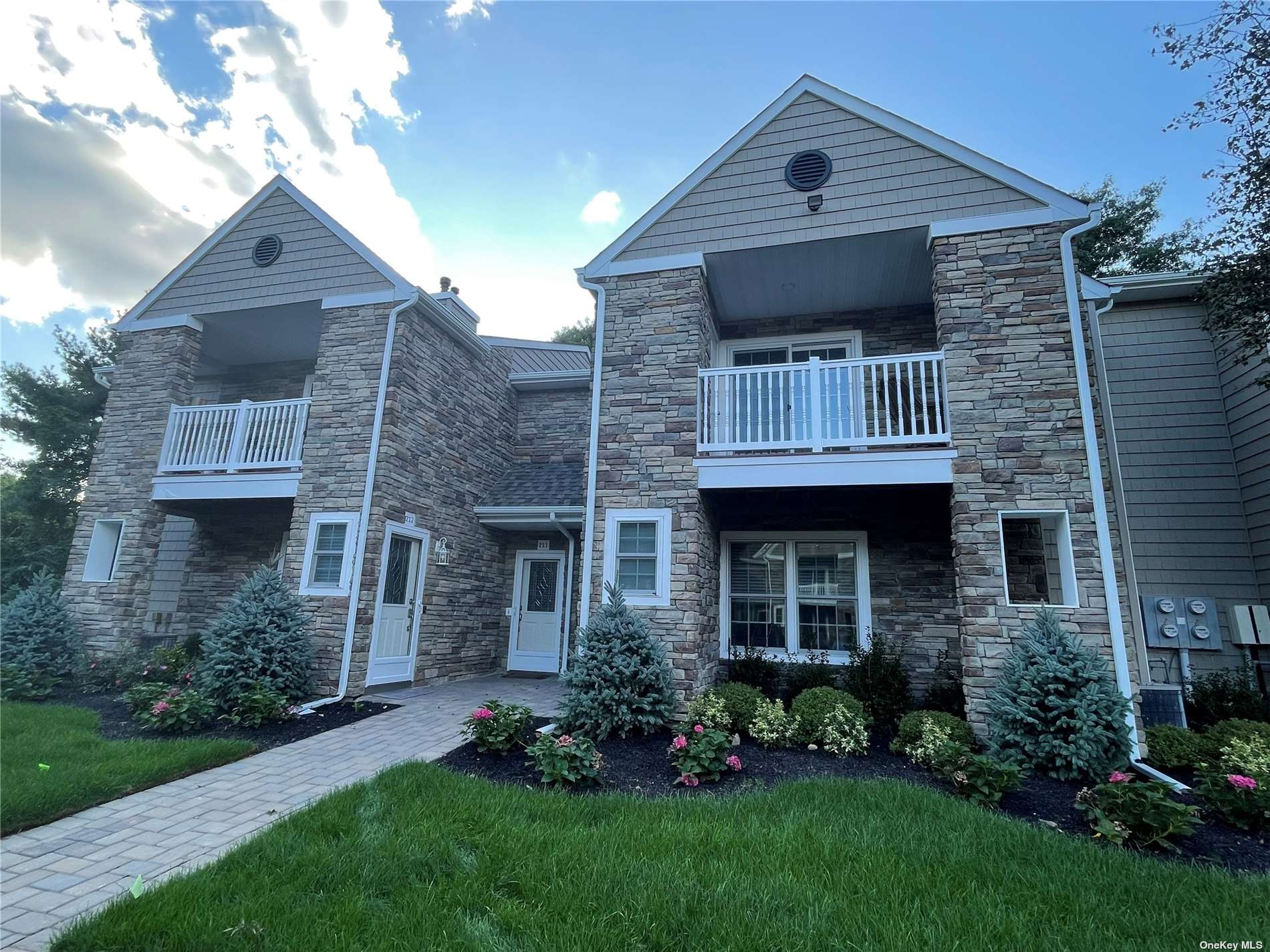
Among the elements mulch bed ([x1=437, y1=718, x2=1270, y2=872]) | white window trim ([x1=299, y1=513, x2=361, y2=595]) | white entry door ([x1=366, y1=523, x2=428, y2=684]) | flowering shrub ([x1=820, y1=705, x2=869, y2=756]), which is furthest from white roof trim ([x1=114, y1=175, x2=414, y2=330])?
flowering shrub ([x1=820, y1=705, x2=869, y2=756])

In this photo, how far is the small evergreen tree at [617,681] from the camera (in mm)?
6230

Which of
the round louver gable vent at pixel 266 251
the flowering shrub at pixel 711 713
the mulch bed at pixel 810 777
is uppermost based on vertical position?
the round louver gable vent at pixel 266 251

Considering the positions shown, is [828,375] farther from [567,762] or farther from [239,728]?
[239,728]

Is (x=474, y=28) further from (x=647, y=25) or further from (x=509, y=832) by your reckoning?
(x=509, y=832)

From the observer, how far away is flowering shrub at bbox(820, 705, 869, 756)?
5.91 metres

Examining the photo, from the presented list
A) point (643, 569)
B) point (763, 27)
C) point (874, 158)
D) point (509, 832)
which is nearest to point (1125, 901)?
point (509, 832)

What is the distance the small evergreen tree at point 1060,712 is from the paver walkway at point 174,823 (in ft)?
17.1

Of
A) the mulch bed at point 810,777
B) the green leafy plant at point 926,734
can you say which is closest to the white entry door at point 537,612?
the mulch bed at point 810,777

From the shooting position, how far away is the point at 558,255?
32.7 feet

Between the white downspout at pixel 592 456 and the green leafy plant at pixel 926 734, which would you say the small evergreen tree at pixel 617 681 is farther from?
the green leafy plant at pixel 926 734

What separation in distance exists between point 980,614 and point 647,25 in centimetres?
843

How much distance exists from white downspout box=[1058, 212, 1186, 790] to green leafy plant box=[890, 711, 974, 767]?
1.34 m

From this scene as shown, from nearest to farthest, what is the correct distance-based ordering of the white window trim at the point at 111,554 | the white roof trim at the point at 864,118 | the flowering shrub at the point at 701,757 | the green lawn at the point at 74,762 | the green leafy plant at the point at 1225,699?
the green lawn at the point at 74,762, the flowering shrub at the point at 701,757, the green leafy plant at the point at 1225,699, the white roof trim at the point at 864,118, the white window trim at the point at 111,554

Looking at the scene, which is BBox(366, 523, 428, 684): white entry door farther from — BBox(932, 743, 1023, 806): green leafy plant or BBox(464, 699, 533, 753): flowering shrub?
BBox(932, 743, 1023, 806): green leafy plant
